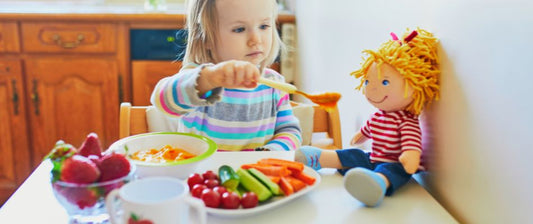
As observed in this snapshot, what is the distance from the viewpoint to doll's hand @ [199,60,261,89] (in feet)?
2.39

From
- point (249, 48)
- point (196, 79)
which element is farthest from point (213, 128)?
point (196, 79)

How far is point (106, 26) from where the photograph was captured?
2.12m

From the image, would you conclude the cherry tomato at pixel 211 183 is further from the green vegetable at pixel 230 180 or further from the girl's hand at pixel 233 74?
the girl's hand at pixel 233 74

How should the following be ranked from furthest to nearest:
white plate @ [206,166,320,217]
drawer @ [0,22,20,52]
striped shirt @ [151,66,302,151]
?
drawer @ [0,22,20,52], striped shirt @ [151,66,302,151], white plate @ [206,166,320,217]

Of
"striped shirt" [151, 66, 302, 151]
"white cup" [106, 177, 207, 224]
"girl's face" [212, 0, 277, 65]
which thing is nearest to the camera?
"white cup" [106, 177, 207, 224]

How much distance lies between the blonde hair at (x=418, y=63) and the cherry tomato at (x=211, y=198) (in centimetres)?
34

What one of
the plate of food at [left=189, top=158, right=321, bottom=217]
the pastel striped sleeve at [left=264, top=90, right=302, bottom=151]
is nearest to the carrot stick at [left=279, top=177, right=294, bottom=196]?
the plate of food at [left=189, top=158, right=321, bottom=217]

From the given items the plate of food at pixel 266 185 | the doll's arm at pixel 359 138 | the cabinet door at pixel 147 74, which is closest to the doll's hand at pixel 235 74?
the plate of food at pixel 266 185

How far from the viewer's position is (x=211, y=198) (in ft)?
2.08

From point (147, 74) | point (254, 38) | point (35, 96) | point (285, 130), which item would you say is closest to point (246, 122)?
point (285, 130)

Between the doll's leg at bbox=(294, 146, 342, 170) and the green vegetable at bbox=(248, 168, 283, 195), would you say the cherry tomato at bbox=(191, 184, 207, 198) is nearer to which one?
the green vegetable at bbox=(248, 168, 283, 195)

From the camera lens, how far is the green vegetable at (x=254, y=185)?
66 centimetres

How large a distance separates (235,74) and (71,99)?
1.72 metres

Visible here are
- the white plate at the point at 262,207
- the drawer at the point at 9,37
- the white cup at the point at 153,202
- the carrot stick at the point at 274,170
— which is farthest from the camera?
the drawer at the point at 9,37
